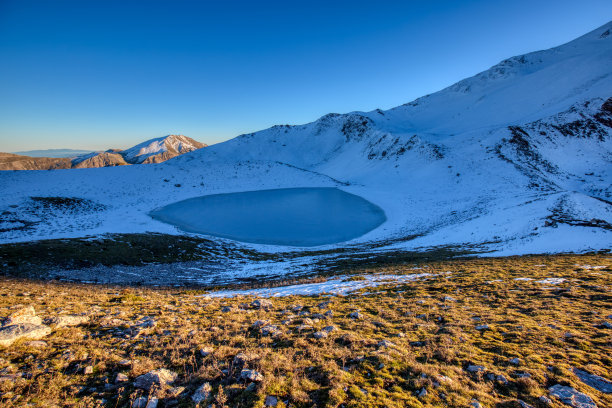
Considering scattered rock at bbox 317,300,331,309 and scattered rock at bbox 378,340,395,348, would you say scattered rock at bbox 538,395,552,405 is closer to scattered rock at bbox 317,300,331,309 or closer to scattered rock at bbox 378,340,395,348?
scattered rock at bbox 378,340,395,348

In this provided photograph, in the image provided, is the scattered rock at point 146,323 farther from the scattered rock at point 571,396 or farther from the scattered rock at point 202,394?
the scattered rock at point 571,396

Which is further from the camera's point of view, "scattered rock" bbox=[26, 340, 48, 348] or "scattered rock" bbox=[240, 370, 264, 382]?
"scattered rock" bbox=[26, 340, 48, 348]

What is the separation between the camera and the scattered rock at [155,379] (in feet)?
15.0

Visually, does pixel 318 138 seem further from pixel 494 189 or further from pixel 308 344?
pixel 308 344

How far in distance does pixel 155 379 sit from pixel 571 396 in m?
7.42

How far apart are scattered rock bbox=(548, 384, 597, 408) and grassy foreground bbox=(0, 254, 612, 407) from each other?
0.49 ft

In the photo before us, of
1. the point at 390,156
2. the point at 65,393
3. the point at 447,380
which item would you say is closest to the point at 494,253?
the point at 447,380

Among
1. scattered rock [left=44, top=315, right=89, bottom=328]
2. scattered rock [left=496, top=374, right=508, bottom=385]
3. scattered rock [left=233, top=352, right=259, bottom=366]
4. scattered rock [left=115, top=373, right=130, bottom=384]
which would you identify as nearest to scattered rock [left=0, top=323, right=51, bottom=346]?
scattered rock [left=44, top=315, right=89, bottom=328]

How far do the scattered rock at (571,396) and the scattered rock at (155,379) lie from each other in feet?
22.8

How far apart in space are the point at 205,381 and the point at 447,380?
459 centimetres

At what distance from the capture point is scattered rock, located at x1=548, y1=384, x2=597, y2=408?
429cm

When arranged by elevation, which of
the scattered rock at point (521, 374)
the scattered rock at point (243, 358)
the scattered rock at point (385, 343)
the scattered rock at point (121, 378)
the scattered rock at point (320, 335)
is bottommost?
the scattered rock at point (320, 335)

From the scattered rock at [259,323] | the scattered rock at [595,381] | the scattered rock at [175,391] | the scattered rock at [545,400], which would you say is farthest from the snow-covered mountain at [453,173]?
the scattered rock at [175,391]

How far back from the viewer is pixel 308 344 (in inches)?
244
